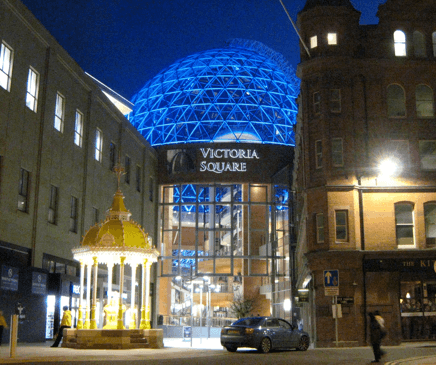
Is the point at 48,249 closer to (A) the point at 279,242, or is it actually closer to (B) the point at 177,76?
(A) the point at 279,242

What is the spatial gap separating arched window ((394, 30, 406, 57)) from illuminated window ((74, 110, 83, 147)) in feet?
61.4

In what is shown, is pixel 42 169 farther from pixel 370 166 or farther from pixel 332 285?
pixel 370 166

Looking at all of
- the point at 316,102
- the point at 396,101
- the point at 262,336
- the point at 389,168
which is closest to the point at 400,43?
the point at 396,101

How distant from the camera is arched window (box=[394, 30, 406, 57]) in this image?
117 feet

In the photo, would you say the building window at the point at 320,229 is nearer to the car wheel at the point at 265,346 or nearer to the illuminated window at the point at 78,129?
the car wheel at the point at 265,346

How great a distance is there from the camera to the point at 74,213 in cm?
3569

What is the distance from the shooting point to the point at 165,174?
2176 inches

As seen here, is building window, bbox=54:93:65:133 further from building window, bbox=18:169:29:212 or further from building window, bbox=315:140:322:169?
building window, bbox=315:140:322:169

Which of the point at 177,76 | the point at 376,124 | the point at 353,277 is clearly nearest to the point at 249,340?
the point at 353,277

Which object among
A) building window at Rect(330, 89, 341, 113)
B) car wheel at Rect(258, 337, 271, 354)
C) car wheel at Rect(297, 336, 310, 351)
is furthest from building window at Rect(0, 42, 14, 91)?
building window at Rect(330, 89, 341, 113)

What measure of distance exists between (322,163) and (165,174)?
23.6 meters

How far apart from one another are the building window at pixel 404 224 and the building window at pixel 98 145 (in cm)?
1880

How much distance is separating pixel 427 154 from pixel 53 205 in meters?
20.5

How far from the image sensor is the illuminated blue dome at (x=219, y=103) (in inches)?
2248
